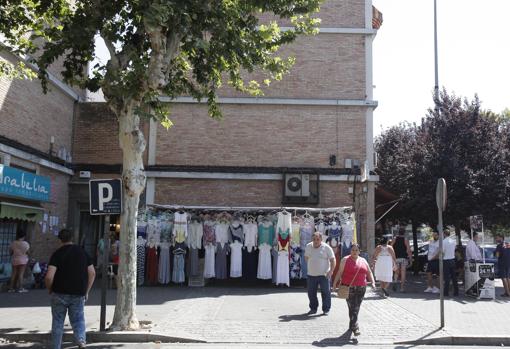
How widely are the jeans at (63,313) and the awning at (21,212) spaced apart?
7.19 m

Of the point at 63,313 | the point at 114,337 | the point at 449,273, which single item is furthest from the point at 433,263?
the point at 63,313

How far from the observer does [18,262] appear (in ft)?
46.2

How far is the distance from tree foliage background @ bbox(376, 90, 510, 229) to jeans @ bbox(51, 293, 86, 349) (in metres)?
15.3

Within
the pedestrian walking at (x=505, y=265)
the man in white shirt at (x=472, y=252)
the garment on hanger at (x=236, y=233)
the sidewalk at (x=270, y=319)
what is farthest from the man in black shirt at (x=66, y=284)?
the pedestrian walking at (x=505, y=265)

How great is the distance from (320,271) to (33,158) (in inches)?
387

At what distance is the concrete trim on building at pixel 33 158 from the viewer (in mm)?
14402

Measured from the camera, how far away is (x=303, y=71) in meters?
19.5

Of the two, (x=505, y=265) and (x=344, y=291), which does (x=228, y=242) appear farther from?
(x=505, y=265)

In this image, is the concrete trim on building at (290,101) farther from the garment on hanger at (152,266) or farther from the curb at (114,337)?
the curb at (114,337)

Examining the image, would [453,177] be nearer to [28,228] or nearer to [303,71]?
[303,71]

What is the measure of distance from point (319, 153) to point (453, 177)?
5.15 meters

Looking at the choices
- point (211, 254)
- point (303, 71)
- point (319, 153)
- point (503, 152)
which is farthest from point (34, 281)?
point (503, 152)

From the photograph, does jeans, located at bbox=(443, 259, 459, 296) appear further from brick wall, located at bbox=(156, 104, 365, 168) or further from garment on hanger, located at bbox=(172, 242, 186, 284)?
garment on hanger, located at bbox=(172, 242, 186, 284)

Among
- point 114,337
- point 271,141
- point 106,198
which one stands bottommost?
point 114,337
